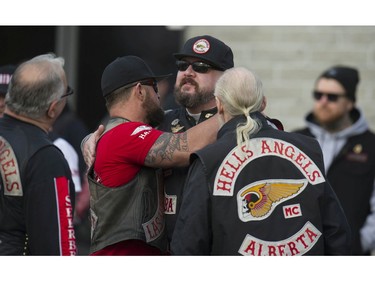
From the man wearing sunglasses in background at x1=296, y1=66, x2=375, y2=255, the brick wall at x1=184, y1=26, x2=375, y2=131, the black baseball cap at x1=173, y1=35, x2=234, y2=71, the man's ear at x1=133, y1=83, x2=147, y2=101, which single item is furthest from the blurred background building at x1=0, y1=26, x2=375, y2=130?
the man's ear at x1=133, y1=83, x2=147, y2=101

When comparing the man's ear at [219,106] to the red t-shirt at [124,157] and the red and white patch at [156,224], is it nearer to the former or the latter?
the red t-shirt at [124,157]

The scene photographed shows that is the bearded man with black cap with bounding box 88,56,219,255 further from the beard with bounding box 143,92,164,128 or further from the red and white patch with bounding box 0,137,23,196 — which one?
the red and white patch with bounding box 0,137,23,196

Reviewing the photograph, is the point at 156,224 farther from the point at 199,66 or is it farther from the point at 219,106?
the point at 199,66

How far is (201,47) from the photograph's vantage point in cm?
500

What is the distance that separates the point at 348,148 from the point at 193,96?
286 centimetres

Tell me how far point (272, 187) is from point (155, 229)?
717mm

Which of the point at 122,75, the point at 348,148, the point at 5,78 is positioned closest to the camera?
the point at 122,75

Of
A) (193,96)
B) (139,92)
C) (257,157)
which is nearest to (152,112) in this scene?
(139,92)

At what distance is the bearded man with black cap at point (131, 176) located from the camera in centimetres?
459

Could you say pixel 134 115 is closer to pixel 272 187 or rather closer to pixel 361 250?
pixel 272 187

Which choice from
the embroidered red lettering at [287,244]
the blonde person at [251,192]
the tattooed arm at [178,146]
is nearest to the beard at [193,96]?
the tattooed arm at [178,146]

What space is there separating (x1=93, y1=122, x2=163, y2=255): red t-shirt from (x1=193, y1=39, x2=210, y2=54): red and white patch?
531mm

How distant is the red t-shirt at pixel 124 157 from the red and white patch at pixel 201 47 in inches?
20.9

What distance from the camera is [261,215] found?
4.36 m
